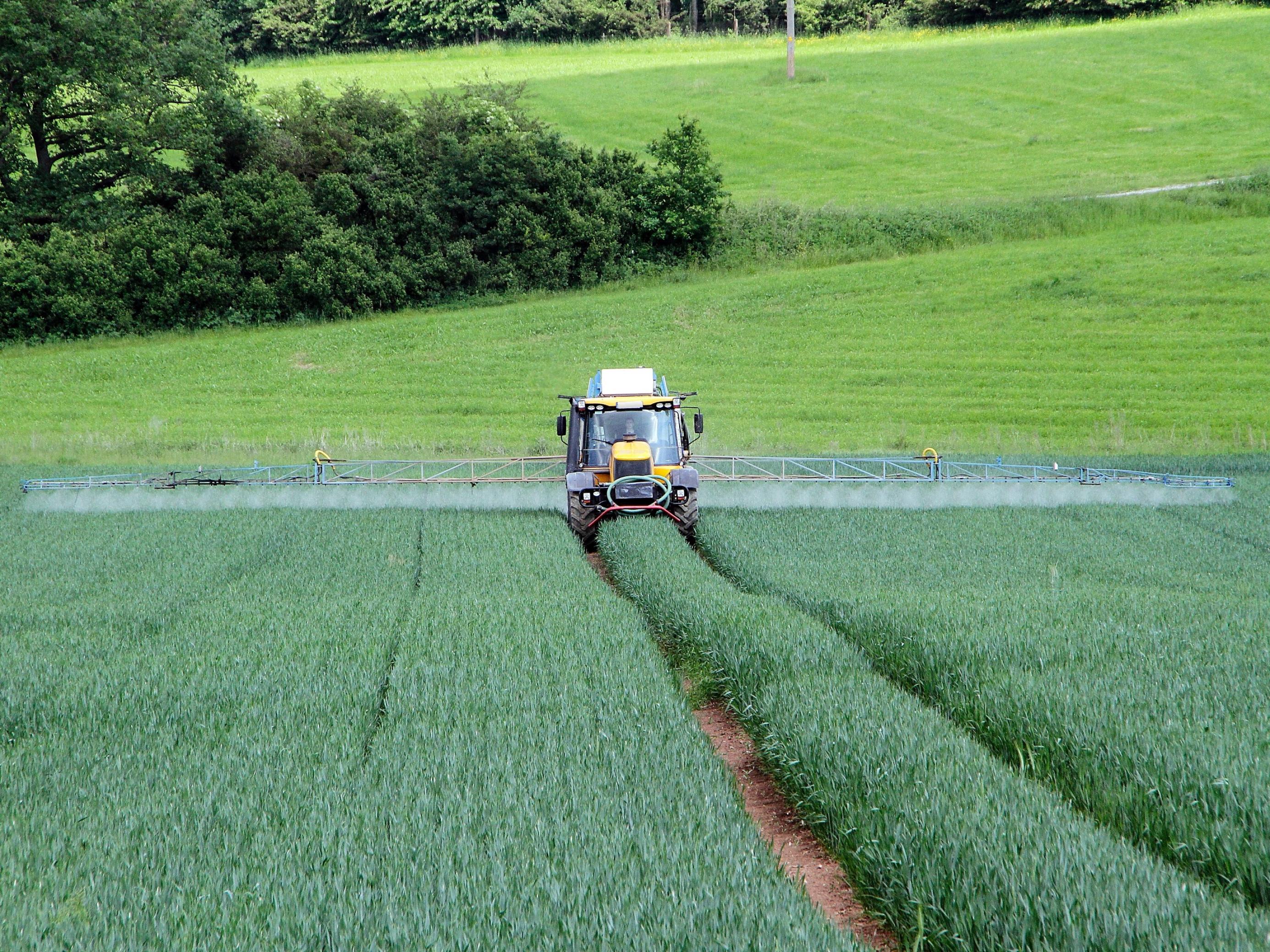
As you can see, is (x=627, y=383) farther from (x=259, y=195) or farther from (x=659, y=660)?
(x=259, y=195)

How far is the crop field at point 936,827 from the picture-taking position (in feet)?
13.6

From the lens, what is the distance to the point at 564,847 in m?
4.94

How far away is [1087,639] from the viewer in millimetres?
8539

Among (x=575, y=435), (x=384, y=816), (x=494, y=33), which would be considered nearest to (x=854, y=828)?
(x=384, y=816)

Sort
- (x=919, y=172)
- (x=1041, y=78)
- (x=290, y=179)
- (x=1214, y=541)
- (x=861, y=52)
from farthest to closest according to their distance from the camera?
(x=861, y=52)
(x=1041, y=78)
(x=919, y=172)
(x=290, y=179)
(x=1214, y=541)

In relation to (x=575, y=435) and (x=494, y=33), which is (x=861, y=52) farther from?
(x=575, y=435)

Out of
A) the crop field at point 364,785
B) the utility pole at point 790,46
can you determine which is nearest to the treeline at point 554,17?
the utility pole at point 790,46

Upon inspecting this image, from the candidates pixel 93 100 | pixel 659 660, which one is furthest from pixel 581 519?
pixel 93 100

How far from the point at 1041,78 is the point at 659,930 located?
2349 inches

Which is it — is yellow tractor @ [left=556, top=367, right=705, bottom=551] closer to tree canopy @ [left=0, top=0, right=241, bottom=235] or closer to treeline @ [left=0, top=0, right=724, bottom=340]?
treeline @ [left=0, top=0, right=724, bottom=340]

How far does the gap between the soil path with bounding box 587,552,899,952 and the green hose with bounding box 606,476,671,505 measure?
7.17m

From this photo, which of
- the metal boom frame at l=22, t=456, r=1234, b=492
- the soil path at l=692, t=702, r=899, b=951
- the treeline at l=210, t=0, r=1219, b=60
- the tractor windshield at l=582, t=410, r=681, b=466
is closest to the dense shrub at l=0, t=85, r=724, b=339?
the metal boom frame at l=22, t=456, r=1234, b=492

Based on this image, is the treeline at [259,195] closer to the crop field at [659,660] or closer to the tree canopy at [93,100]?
the tree canopy at [93,100]

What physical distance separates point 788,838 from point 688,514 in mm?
9518
